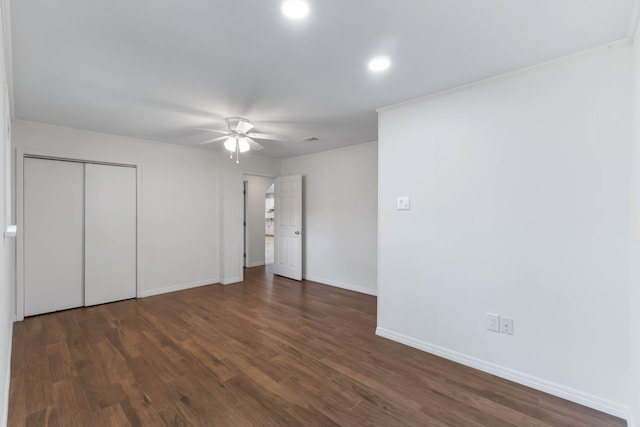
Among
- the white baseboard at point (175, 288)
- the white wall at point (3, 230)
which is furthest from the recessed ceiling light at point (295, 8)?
the white baseboard at point (175, 288)

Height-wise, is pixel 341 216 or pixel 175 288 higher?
pixel 341 216

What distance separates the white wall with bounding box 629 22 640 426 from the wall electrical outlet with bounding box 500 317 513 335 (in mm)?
638

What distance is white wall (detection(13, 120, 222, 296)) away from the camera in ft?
13.2

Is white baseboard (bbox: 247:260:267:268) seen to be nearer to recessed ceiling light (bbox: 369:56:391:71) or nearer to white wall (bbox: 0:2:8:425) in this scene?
white wall (bbox: 0:2:8:425)

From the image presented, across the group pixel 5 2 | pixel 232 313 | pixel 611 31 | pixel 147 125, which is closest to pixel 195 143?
pixel 147 125

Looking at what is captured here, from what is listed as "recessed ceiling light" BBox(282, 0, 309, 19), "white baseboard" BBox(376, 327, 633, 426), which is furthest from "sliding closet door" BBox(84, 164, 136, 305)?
"white baseboard" BBox(376, 327, 633, 426)

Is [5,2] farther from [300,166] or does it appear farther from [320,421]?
[300,166]

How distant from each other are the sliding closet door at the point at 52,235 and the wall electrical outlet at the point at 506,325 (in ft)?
16.3

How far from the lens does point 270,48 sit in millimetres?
1903

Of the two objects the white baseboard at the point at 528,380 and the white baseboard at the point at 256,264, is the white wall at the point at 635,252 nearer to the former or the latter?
the white baseboard at the point at 528,380

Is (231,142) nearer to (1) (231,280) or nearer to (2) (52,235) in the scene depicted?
(2) (52,235)

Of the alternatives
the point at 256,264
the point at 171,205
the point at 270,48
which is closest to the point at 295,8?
the point at 270,48

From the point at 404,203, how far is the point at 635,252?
5.15 ft

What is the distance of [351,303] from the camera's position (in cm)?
411
